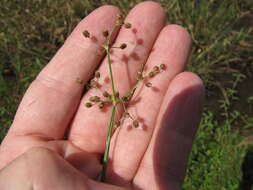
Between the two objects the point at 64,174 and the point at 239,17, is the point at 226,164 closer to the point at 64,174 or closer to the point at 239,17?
the point at 239,17

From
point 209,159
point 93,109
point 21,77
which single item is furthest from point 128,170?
point 21,77

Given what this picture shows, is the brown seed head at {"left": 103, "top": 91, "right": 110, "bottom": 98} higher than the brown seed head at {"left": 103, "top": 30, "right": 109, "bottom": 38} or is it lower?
lower

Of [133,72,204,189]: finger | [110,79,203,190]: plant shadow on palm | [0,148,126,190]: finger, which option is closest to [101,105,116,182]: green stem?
[110,79,203,190]: plant shadow on palm

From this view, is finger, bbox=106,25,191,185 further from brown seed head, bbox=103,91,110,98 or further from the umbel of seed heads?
brown seed head, bbox=103,91,110,98

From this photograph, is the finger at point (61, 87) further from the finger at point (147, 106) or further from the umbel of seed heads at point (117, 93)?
the finger at point (147, 106)

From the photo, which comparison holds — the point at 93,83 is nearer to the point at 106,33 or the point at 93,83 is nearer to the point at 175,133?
the point at 106,33

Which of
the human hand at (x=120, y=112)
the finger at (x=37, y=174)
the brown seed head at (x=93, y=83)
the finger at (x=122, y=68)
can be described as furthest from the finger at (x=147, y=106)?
the finger at (x=37, y=174)

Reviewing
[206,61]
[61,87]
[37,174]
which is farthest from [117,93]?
[206,61]
